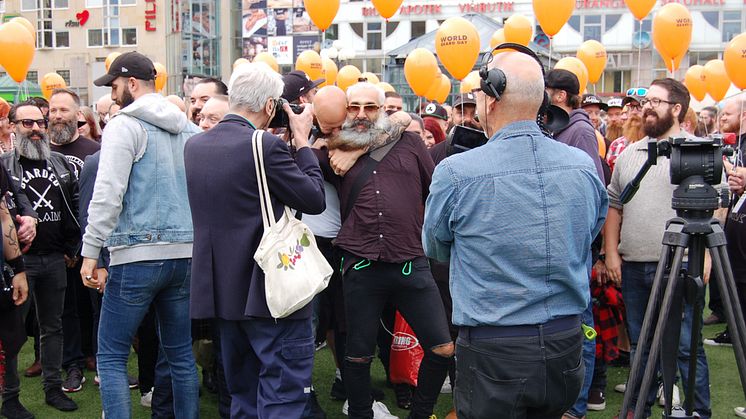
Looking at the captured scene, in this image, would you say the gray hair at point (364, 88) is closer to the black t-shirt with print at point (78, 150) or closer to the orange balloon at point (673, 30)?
the black t-shirt with print at point (78, 150)

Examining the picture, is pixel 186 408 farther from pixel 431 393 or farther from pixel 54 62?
pixel 54 62

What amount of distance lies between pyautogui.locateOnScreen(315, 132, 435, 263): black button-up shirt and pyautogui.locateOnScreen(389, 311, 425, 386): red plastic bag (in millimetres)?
1038

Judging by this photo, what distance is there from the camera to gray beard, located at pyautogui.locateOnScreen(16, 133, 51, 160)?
4.77m

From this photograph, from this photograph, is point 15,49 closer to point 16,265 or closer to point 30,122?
point 30,122

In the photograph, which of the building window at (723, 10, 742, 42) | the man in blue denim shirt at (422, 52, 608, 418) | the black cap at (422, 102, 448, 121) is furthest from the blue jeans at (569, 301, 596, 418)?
the building window at (723, 10, 742, 42)

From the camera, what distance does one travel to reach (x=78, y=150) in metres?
5.39

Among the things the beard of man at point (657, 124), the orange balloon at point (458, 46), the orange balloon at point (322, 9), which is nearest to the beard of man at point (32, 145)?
the beard of man at point (657, 124)

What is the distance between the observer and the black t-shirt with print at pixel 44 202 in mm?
4773

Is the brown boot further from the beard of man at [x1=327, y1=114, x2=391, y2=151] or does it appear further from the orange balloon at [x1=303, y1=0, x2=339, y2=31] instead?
the orange balloon at [x1=303, y1=0, x2=339, y2=31]

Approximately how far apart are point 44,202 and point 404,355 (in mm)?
2669

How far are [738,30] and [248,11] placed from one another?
31379 millimetres

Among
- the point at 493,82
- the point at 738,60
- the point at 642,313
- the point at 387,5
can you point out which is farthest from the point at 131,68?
the point at 738,60

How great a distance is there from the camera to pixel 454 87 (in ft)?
104

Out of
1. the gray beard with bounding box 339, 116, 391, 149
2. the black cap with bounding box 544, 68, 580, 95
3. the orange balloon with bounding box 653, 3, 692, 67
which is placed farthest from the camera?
the orange balloon with bounding box 653, 3, 692, 67
